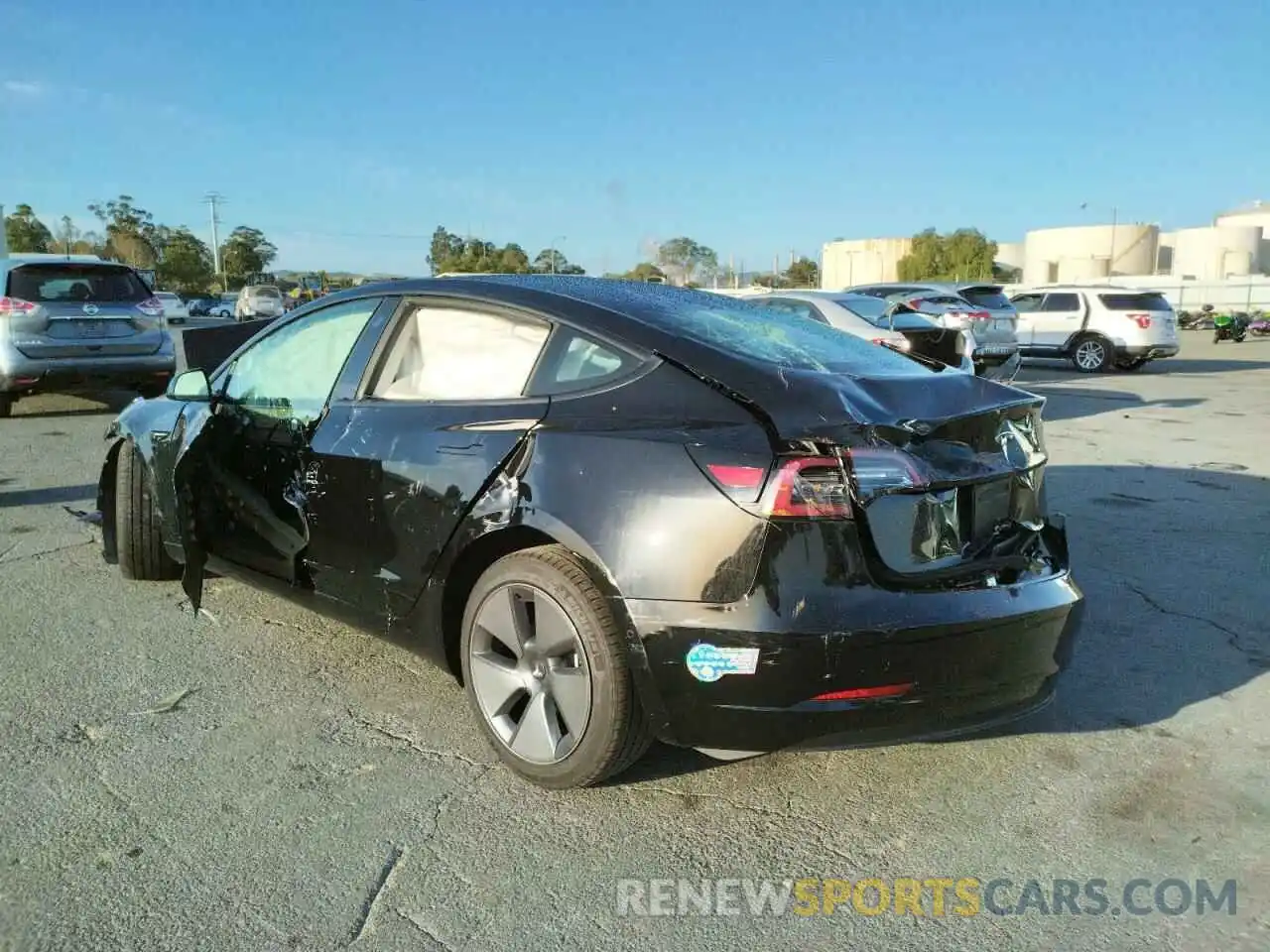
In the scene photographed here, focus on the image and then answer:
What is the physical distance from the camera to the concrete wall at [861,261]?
98.8 metres

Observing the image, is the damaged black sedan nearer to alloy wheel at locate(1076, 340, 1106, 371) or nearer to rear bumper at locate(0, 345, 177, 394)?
rear bumper at locate(0, 345, 177, 394)

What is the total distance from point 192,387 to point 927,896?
11.3 ft

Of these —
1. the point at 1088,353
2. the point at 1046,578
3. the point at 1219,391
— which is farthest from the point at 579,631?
the point at 1088,353

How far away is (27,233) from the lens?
70250 millimetres

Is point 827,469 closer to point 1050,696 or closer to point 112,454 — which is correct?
point 1050,696

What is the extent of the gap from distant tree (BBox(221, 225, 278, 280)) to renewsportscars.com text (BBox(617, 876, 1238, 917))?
10267 centimetres

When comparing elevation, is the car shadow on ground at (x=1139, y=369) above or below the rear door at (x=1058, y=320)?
below

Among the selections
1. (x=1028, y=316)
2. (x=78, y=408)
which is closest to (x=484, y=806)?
(x=78, y=408)

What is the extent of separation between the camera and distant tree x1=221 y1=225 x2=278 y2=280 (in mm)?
97188

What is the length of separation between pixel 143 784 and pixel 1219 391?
51.9 ft

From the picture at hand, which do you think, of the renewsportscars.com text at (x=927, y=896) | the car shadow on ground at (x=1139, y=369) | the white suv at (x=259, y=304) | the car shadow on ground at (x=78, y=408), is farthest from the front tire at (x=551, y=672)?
the white suv at (x=259, y=304)

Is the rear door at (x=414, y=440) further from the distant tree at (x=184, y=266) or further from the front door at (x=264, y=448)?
the distant tree at (x=184, y=266)

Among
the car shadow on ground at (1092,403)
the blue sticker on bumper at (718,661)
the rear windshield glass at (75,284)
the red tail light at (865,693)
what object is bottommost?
the car shadow on ground at (1092,403)

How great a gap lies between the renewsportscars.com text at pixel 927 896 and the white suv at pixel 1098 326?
18.3 m
